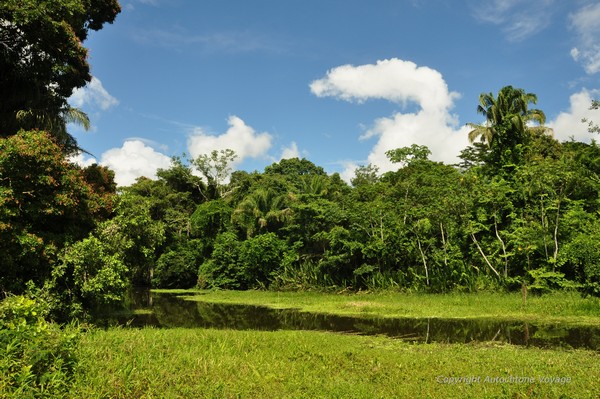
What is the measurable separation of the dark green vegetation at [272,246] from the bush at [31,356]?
0.10 ft

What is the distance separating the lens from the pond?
40.7 feet

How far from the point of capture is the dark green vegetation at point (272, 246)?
7.26 m

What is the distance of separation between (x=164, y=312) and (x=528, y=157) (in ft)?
79.8

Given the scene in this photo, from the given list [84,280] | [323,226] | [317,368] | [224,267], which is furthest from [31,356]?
[224,267]

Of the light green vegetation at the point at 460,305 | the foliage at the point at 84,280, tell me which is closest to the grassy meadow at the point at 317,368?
the foliage at the point at 84,280

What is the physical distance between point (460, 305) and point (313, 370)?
1325 cm

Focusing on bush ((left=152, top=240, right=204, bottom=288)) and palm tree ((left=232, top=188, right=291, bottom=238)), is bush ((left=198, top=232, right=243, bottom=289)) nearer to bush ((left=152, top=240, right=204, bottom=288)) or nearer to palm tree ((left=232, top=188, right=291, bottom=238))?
palm tree ((left=232, top=188, right=291, bottom=238))

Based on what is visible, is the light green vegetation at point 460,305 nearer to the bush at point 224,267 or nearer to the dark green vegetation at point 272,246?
the dark green vegetation at point 272,246

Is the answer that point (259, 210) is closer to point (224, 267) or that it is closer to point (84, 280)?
point (224, 267)

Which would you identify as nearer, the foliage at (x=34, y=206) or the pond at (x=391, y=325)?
the foliage at (x=34, y=206)

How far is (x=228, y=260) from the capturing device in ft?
126

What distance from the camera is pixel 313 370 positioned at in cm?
846

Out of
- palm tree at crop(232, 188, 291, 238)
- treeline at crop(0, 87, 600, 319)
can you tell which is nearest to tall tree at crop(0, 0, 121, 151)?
treeline at crop(0, 87, 600, 319)

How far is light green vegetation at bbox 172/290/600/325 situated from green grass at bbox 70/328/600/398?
6.57 meters
